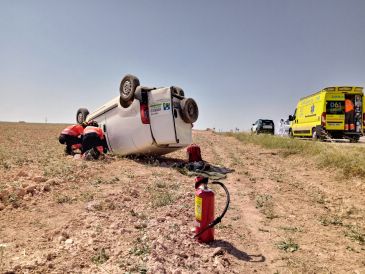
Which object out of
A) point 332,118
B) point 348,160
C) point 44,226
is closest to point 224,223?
point 44,226

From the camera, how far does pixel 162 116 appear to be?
853cm

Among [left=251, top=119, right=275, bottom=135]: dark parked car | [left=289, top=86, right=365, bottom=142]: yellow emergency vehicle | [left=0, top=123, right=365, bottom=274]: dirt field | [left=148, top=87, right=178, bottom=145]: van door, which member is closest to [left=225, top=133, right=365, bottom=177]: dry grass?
[left=0, top=123, right=365, bottom=274]: dirt field

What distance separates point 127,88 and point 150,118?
1.24m

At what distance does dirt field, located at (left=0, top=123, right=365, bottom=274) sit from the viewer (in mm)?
3186

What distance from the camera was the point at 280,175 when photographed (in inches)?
333

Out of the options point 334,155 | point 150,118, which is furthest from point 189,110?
point 334,155

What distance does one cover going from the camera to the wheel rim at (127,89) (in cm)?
902

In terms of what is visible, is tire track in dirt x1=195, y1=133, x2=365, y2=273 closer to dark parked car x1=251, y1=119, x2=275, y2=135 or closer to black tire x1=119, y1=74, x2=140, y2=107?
black tire x1=119, y1=74, x2=140, y2=107

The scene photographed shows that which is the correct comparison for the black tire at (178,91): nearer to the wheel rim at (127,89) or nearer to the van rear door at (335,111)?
the wheel rim at (127,89)

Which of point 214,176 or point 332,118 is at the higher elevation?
point 332,118

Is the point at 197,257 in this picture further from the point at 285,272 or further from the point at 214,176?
the point at 214,176

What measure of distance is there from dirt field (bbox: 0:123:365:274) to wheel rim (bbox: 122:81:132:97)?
2.71 meters

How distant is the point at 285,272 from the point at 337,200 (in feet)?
11.5

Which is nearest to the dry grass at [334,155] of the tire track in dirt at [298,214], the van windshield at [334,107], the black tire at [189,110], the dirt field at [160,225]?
the tire track in dirt at [298,214]
